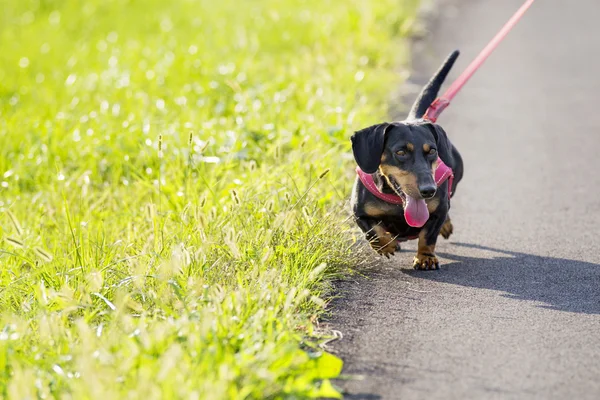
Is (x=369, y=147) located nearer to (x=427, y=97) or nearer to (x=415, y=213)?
(x=415, y=213)

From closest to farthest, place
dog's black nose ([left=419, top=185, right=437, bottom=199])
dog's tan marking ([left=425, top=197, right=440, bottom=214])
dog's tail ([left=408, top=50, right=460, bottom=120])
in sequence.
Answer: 1. dog's black nose ([left=419, top=185, right=437, bottom=199])
2. dog's tan marking ([left=425, top=197, right=440, bottom=214])
3. dog's tail ([left=408, top=50, right=460, bottom=120])

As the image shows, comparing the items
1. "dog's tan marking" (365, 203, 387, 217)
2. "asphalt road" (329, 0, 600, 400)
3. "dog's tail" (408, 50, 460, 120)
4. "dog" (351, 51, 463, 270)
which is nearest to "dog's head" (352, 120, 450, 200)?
"dog" (351, 51, 463, 270)

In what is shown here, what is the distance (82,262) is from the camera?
494 cm

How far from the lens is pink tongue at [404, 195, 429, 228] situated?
5129 millimetres

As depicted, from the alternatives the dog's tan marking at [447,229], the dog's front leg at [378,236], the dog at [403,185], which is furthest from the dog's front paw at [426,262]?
the dog's tan marking at [447,229]

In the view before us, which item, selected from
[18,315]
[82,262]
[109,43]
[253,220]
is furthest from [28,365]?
[109,43]

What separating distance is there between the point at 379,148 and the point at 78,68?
20.1ft

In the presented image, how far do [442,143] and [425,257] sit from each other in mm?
597

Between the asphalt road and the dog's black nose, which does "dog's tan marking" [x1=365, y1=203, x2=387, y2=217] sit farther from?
the dog's black nose

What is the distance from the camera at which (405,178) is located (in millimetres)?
5117

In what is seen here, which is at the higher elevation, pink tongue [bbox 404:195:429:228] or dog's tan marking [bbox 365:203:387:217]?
pink tongue [bbox 404:195:429:228]

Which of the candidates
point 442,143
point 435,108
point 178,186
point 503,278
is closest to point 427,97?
point 435,108

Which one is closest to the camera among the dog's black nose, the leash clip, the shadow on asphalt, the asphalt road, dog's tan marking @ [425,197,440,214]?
the asphalt road

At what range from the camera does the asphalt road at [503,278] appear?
3807 mm
